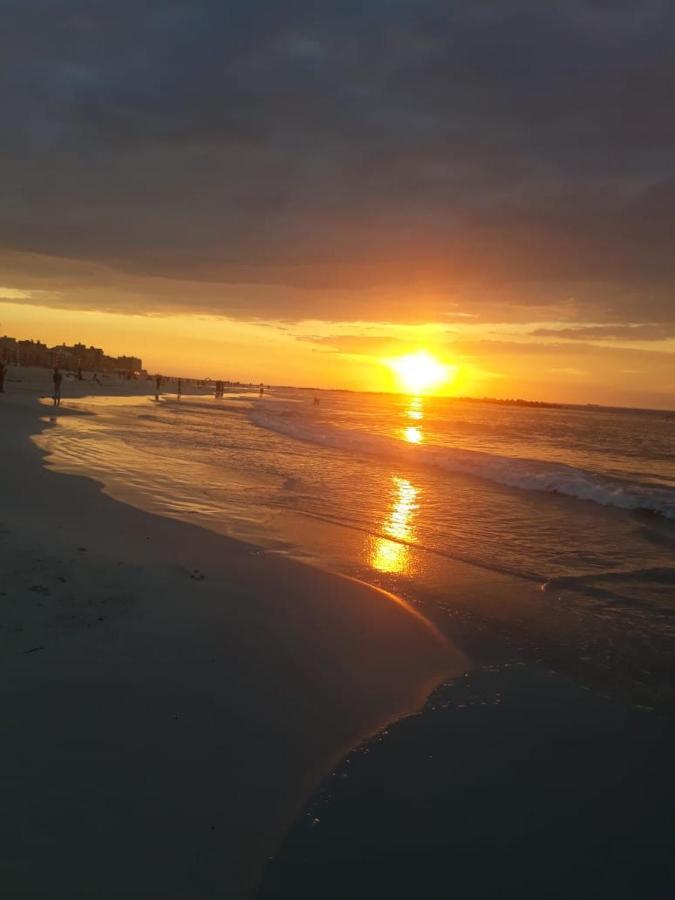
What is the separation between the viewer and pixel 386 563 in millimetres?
9188

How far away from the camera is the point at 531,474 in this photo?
21.3m

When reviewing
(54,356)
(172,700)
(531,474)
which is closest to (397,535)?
(172,700)

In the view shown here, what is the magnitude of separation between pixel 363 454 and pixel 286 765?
23.1 meters

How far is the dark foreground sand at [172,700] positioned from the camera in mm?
3068

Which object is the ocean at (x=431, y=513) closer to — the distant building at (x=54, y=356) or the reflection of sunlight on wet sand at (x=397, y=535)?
the reflection of sunlight on wet sand at (x=397, y=535)

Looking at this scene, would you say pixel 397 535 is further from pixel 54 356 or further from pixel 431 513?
pixel 54 356

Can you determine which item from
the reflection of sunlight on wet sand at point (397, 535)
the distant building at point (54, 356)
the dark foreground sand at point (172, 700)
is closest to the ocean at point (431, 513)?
the reflection of sunlight on wet sand at point (397, 535)

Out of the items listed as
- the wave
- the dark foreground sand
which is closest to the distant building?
the wave

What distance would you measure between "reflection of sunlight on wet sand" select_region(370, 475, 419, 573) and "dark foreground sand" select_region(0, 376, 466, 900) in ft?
4.55

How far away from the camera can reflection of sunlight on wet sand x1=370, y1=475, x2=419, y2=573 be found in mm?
9166

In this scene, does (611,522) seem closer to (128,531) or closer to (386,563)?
(386,563)

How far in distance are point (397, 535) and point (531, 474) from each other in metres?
11.7

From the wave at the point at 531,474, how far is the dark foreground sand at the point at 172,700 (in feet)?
42.3

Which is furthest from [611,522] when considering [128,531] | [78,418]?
[78,418]
